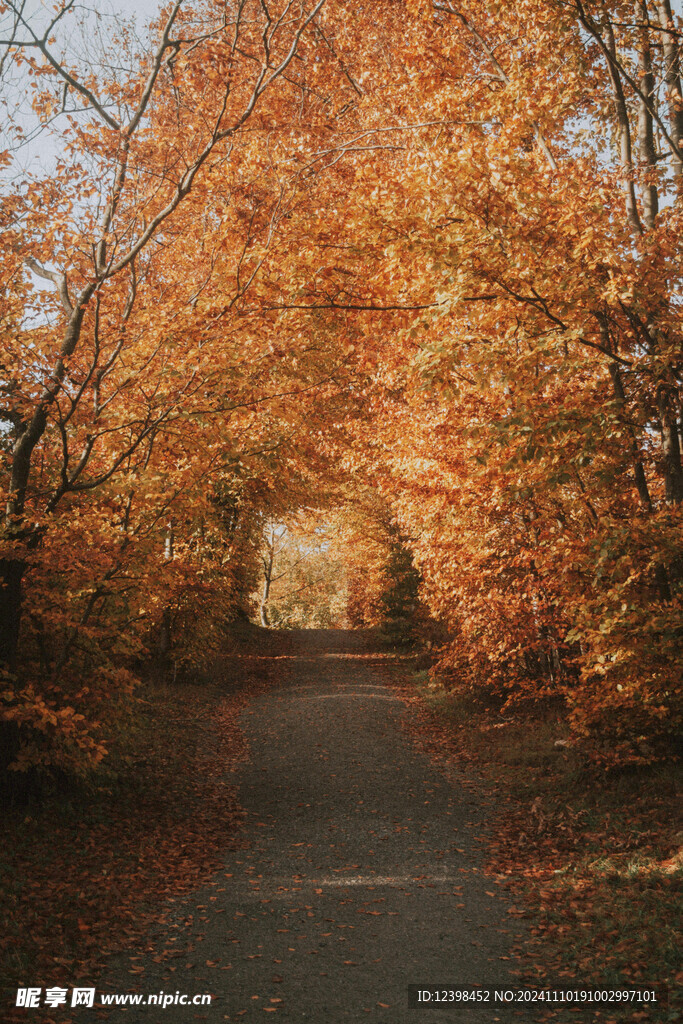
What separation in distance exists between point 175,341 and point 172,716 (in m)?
8.50

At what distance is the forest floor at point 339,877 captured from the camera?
197 inches

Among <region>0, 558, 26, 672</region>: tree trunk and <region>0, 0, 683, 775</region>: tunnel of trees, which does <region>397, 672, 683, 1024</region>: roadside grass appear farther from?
<region>0, 558, 26, 672</region>: tree trunk

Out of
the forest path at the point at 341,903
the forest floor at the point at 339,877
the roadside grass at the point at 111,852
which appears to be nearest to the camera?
the forest path at the point at 341,903

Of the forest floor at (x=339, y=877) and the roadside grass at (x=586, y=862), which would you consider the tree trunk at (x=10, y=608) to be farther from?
the roadside grass at (x=586, y=862)

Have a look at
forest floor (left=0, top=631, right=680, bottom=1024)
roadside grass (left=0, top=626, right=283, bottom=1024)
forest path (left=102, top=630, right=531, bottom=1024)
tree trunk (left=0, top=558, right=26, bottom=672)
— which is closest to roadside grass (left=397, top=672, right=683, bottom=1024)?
forest floor (left=0, top=631, right=680, bottom=1024)

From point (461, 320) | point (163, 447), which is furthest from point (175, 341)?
point (461, 320)

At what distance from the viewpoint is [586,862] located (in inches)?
279

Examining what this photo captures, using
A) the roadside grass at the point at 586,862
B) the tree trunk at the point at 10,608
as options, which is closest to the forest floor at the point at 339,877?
the roadside grass at the point at 586,862

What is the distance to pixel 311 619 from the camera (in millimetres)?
42062

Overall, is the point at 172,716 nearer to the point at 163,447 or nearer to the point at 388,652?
the point at 163,447

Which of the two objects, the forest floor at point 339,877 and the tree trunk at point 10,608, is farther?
the tree trunk at point 10,608

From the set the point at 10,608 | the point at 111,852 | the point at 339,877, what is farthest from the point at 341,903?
the point at 10,608

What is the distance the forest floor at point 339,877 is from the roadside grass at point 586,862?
0.9 inches

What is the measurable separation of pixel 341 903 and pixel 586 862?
8.20ft
